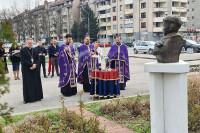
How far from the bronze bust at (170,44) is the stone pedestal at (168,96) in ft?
0.52

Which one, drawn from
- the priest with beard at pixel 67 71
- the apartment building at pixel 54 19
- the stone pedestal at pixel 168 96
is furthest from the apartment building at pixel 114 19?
the stone pedestal at pixel 168 96

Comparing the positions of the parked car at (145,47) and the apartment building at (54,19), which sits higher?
the apartment building at (54,19)

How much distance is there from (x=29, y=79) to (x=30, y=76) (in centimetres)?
10

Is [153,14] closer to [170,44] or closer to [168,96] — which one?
[170,44]

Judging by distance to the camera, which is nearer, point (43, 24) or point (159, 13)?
point (43, 24)

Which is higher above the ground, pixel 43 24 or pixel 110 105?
pixel 43 24

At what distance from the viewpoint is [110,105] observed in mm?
6344

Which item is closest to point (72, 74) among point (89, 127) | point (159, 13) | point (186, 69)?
point (89, 127)

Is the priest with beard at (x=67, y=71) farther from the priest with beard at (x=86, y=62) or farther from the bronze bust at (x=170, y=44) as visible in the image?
the bronze bust at (x=170, y=44)

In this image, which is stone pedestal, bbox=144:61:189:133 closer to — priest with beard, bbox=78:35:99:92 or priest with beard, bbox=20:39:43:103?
priest with beard, bbox=20:39:43:103

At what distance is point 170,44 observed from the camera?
441 cm

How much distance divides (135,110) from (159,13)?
55108 millimetres

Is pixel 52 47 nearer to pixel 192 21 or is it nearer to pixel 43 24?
pixel 43 24

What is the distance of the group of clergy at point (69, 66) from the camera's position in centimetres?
809
